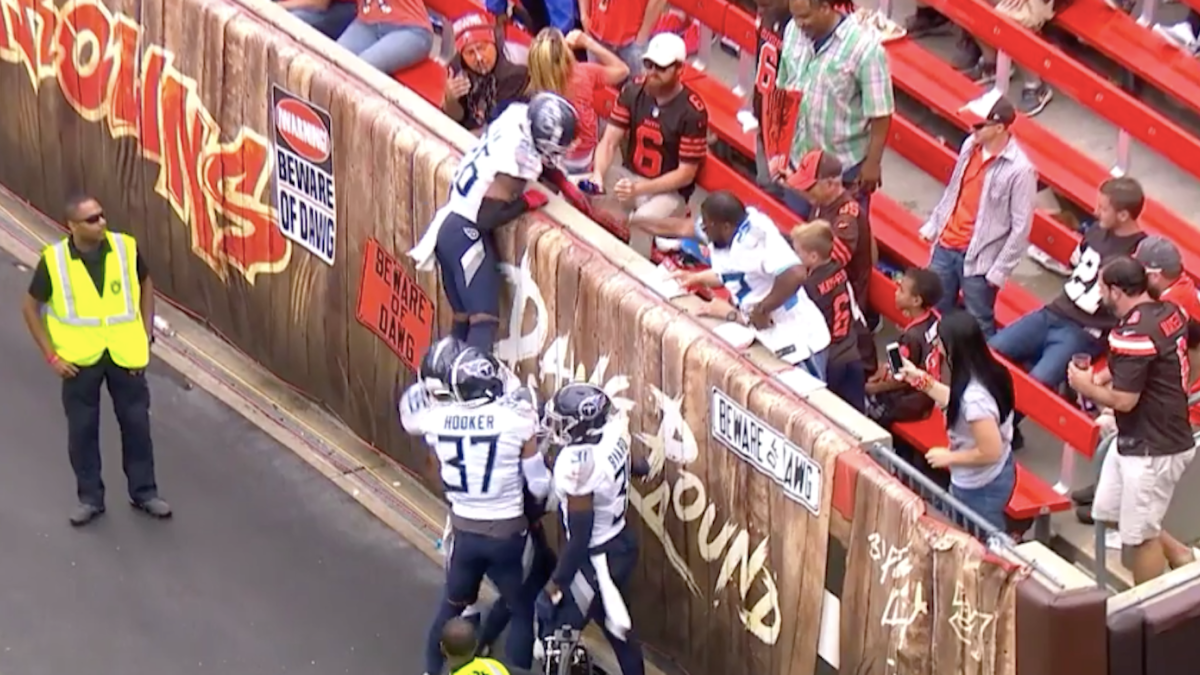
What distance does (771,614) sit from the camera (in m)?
8.89

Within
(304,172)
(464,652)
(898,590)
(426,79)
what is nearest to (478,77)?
(304,172)

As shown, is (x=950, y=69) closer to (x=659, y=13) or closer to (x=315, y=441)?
(x=659, y=13)

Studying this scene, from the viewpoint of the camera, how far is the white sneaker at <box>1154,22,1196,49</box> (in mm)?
11219

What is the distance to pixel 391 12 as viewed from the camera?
1177cm

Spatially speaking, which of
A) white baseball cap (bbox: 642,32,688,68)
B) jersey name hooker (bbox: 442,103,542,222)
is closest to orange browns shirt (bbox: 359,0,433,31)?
white baseball cap (bbox: 642,32,688,68)

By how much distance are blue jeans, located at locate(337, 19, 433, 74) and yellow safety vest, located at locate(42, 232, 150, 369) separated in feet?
7.11

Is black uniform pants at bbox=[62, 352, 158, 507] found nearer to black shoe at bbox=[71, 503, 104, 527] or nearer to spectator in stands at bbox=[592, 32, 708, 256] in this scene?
black shoe at bbox=[71, 503, 104, 527]

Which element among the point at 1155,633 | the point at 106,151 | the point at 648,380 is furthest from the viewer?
the point at 106,151

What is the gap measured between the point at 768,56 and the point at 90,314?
352cm

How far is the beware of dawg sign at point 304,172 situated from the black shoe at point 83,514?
5.56 ft

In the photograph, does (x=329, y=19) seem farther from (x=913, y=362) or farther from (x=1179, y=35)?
(x=1179, y=35)

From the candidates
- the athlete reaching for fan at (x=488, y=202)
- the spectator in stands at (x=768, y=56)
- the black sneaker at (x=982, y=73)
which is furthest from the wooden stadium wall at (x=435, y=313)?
the black sneaker at (x=982, y=73)

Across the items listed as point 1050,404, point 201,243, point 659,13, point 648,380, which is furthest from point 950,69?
point 201,243

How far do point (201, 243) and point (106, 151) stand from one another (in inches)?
35.7
